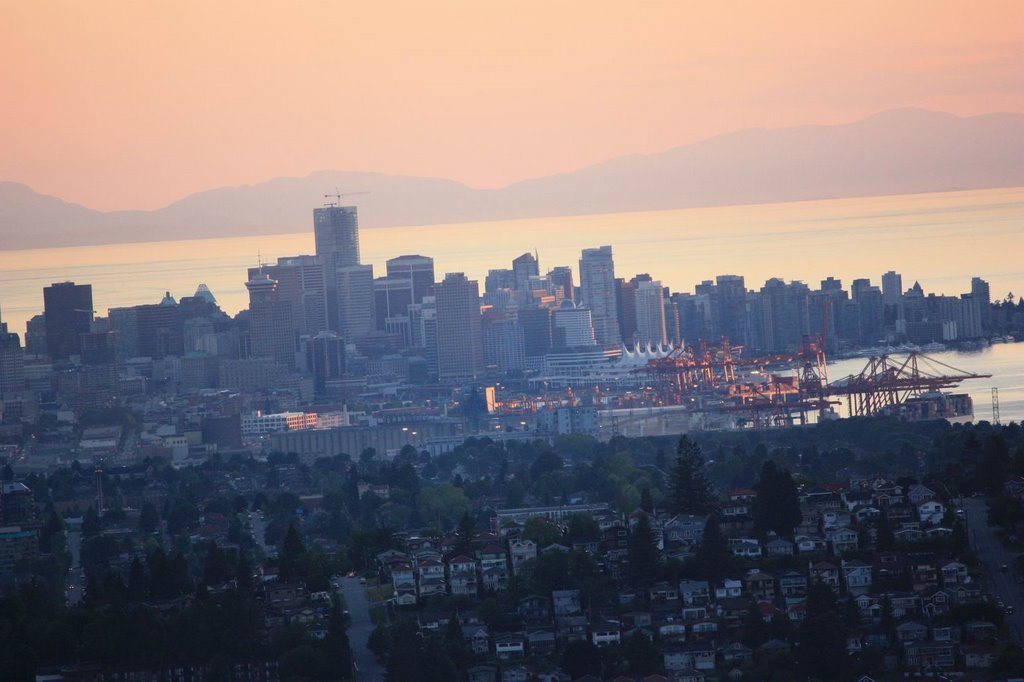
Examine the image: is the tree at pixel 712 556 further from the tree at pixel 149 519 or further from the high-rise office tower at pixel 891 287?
the high-rise office tower at pixel 891 287

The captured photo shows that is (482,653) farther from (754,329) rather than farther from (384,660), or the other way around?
(754,329)

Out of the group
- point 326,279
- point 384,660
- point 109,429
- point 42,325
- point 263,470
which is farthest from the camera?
point 326,279

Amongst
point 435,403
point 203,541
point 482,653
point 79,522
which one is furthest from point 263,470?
point 482,653

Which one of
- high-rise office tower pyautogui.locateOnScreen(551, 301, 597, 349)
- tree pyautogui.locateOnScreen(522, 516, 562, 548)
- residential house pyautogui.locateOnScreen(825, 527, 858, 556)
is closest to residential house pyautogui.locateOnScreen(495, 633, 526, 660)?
tree pyautogui.locateOnScreen(522, 516, 562, 548)

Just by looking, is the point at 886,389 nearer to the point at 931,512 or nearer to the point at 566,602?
the point at 931,512

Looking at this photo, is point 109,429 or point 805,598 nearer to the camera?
point 805,598
